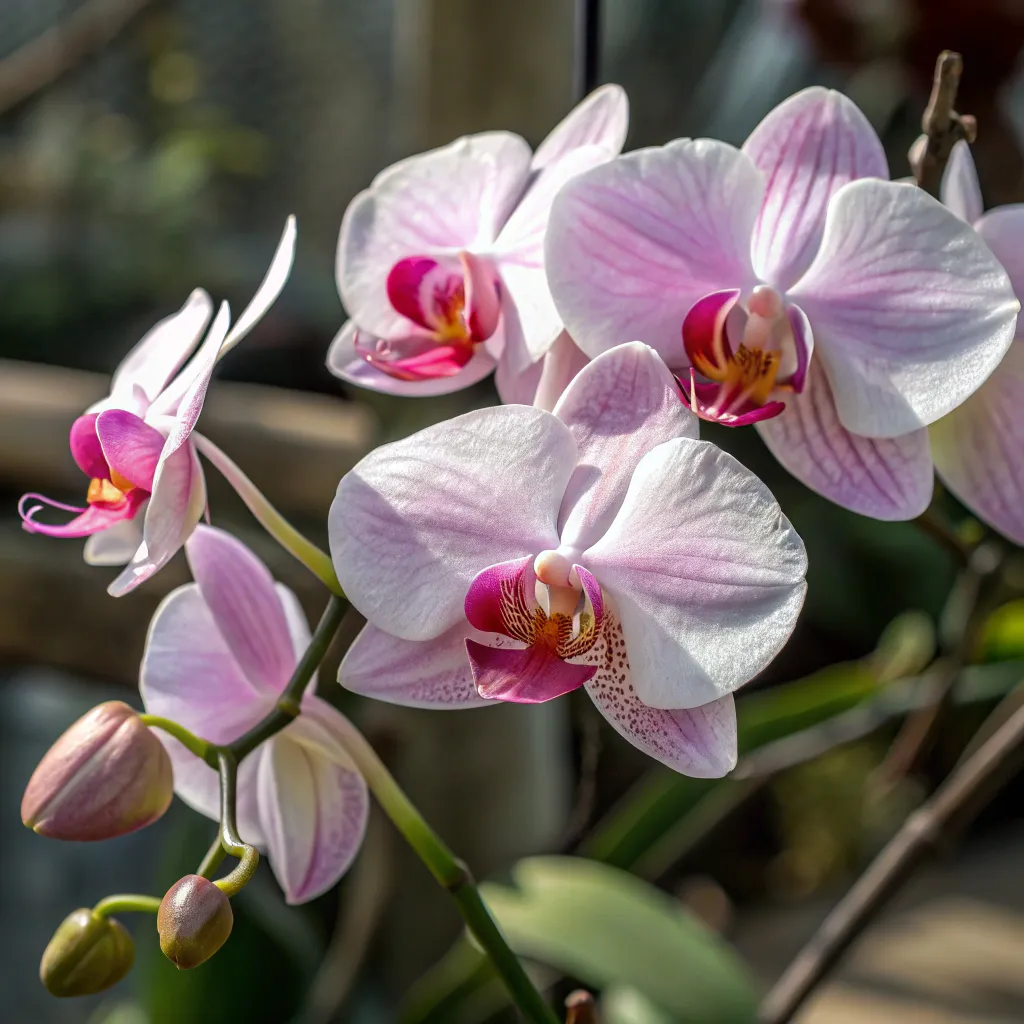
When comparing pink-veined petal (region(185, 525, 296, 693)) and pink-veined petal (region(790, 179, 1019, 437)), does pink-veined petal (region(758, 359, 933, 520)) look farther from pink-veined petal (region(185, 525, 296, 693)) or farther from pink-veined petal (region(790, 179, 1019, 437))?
pink-veined petal (region(185, 525, 296, 693))

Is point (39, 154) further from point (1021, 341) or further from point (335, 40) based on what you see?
point (1021, 341)

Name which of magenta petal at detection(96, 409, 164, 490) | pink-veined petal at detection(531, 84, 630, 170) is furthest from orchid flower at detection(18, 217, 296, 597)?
pink-veined petal at detection(531, 84, 630, 170)

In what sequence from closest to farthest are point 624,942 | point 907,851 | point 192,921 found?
point 192,921, point 907,851, point 624,942

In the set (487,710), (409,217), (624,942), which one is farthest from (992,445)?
(487,710)

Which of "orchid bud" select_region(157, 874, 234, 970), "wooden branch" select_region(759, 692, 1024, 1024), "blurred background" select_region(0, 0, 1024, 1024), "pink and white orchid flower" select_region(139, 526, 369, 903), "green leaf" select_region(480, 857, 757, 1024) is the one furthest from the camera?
"blurred background" select_region(0, 0, 1024, 1024)

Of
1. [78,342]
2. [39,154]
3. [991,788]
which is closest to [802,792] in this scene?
[991,788]

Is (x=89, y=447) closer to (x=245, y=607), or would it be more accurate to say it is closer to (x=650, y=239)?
(x=245, y=607)

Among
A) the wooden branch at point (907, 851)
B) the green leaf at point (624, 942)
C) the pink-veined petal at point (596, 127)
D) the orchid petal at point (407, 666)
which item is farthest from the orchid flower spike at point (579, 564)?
the green leaf at point (624, 942)
